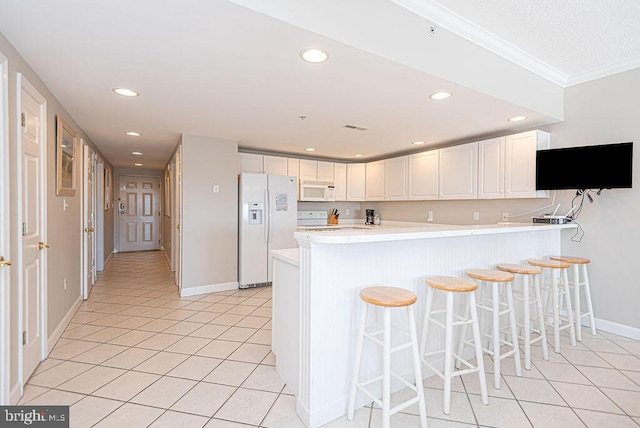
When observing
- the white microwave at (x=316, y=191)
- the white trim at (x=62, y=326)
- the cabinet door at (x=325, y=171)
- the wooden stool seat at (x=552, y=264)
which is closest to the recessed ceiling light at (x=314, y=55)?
the wooden stool seat at (x=552, y=264)

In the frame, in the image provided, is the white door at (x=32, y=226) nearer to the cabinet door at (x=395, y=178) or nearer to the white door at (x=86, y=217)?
the white door at (x=86, y=217)

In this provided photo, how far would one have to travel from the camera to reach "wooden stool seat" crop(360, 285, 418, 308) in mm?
1592

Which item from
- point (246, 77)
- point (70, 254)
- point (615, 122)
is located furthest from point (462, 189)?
point (70, 254)

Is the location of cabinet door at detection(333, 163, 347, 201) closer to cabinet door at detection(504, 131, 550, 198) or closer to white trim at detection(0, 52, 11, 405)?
cabinet door at detection(504, 131, 550, 198)

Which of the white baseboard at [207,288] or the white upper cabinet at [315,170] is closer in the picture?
the white baseboard at [207,288]

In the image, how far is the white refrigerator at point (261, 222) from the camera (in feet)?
14.6

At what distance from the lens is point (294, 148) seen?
16.3ft

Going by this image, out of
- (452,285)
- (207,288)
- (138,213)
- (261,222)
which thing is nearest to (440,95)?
(452,285)

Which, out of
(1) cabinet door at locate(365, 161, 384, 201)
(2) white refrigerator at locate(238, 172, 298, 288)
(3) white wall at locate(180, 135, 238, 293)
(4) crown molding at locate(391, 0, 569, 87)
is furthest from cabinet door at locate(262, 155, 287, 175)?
(4) crown molding at locate(391, 0, 569, 87)

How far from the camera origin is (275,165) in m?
5.11

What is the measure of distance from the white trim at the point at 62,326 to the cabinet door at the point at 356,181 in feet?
14.2

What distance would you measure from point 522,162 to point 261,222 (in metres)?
3.43

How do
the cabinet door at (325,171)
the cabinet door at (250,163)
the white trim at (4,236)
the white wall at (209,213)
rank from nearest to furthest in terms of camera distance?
the white trim at (4,236)
the white wall at (209,213)
the cabinet door at (250,163)
the cabinet door at (325,171)

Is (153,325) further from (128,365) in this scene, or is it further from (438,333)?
(438,333)
